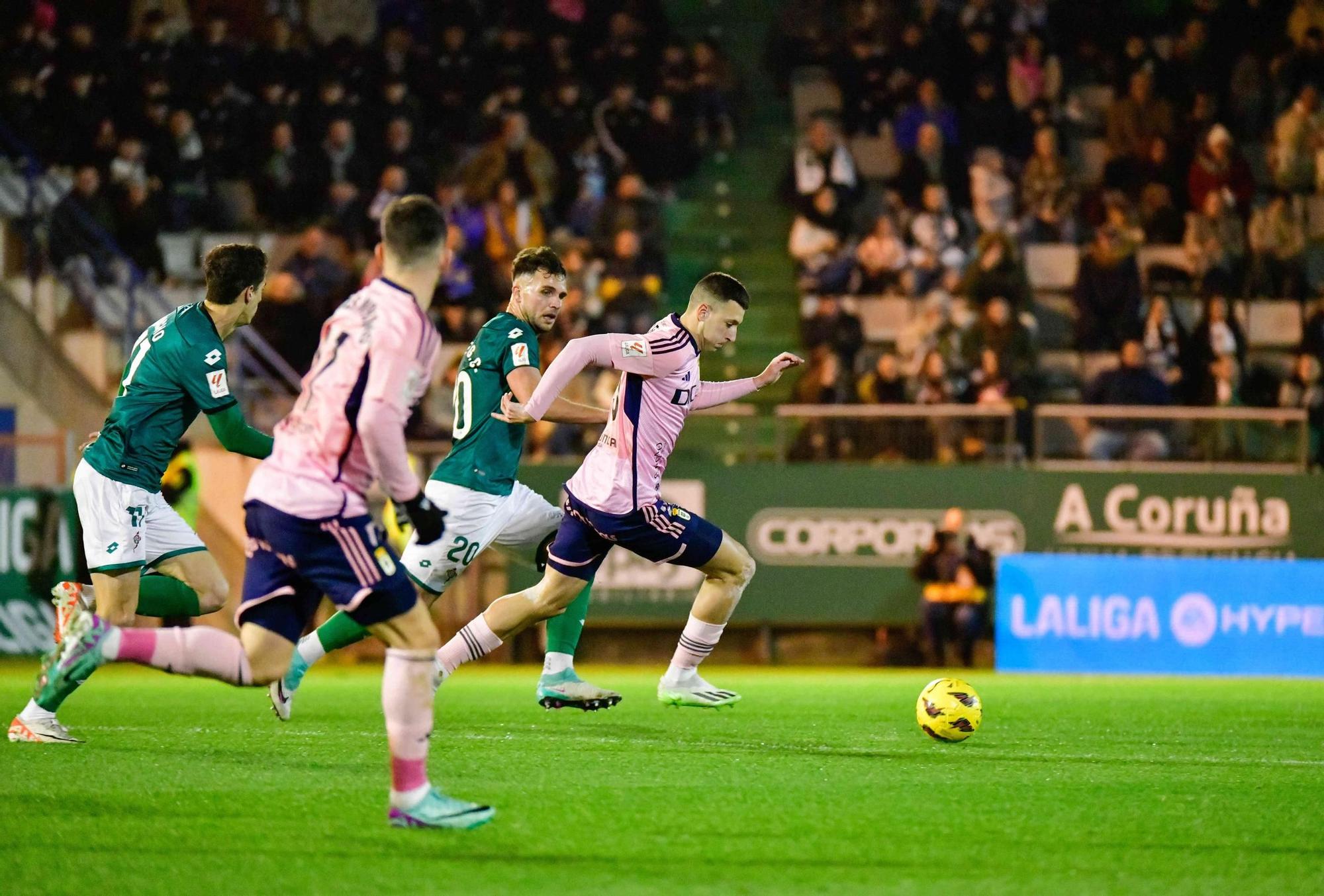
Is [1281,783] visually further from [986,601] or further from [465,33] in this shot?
[465,33]

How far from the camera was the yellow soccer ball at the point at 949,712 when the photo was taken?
845 cm

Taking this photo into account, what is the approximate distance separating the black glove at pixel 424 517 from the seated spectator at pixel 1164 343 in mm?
13309

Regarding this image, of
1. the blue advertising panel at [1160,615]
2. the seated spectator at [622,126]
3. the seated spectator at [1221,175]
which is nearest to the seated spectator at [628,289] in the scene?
the seated spectator at [622,126]

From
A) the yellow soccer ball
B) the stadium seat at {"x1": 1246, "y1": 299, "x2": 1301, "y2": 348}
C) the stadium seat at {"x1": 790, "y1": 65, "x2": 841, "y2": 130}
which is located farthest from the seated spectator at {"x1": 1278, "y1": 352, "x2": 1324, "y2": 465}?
the yellow soccer ball

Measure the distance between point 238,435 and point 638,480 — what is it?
88.1 inches

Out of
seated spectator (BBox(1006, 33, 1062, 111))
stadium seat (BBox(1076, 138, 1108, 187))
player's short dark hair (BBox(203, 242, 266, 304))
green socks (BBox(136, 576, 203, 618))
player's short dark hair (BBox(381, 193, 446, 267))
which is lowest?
green socks (BBox(136, 576, 203, 618))

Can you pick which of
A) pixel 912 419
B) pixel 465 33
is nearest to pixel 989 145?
pixel 912 419

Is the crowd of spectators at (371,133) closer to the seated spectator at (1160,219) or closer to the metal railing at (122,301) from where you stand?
the metal railing at (122,301)

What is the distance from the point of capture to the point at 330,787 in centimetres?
671

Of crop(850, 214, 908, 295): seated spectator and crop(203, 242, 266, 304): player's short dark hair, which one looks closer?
crop(203, 242, 266, 304): player's short dark hair

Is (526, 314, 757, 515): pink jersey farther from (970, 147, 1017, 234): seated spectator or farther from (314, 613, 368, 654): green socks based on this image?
(970, 147, 1017, 234): seated spectator

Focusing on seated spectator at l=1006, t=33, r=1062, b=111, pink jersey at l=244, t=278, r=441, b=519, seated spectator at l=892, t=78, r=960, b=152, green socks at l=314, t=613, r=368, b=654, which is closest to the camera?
pink jersey at l=244, t=278, r=441, b=519

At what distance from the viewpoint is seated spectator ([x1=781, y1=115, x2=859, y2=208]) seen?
20.2 meters

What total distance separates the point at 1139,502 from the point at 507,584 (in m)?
Result: 6.26
